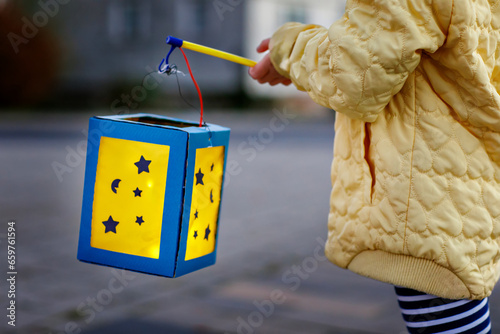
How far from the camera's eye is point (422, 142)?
5.01 ft

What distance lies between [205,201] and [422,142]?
615 mm

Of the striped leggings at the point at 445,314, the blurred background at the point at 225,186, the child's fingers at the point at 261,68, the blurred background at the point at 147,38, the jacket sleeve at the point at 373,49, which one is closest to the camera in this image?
the jacket sleeve at the point at 373,49

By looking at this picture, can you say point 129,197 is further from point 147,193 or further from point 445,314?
point 445,314

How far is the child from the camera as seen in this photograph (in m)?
1.44

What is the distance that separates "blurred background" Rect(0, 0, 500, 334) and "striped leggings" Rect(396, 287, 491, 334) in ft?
2.96

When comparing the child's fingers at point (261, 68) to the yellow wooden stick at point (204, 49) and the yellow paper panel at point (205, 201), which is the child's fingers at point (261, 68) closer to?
the yellow wooden stick at point (204, 49)

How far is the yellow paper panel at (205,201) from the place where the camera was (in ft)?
5.87

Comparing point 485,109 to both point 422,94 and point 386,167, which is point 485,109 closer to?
point 422,94

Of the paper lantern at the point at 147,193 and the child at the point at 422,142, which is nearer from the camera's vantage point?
the child at the point at 422,142

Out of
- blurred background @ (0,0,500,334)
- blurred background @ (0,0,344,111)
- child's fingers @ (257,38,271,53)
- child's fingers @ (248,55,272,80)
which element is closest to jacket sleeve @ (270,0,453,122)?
child's fingers @ (248,55,272,80)

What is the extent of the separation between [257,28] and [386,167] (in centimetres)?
2012

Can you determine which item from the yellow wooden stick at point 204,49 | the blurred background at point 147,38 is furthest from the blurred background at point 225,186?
the yellow wooden stick at point 204,49

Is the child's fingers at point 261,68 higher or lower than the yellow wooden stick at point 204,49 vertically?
lower

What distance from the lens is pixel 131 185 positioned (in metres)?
1.78
